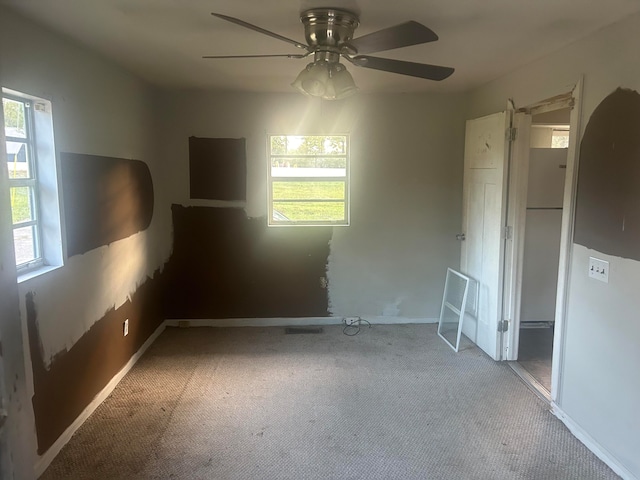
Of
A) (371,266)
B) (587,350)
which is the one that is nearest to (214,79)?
(371,266)

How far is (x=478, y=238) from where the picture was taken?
3869mm

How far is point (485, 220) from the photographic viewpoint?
3736 mm

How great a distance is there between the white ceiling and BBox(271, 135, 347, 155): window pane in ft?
3.21

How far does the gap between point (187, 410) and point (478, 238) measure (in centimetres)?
276

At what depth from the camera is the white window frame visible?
2.39m

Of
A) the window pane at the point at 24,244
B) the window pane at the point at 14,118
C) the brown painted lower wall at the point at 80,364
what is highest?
the window pane at the point at 14,118

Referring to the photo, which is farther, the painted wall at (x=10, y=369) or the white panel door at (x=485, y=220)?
the white panel door at (x=485, y=220)

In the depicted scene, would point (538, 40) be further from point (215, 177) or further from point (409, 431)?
point (215, 177)

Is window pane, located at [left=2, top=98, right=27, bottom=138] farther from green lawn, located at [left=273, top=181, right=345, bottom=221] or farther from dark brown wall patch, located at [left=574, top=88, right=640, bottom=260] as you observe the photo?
dark brown wall patch, located at [left=574, top=88, right=640, bottom=260]

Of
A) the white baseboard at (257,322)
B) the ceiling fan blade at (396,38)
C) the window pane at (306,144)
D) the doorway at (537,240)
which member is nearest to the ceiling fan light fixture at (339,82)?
the ceiling fan blade at (396,38)

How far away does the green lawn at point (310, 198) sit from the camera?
14.2ft

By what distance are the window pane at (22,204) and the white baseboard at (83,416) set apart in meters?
1.24

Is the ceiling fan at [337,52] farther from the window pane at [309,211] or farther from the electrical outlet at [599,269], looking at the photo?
the window pane at [309,211]

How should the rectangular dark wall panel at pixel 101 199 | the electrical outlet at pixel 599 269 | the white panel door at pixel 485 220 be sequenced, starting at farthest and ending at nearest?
the white panel door at pixel 485 220 < the rectangular dark wall panel at pixel 101 199 < the electrical outlet at pixel 599 269
